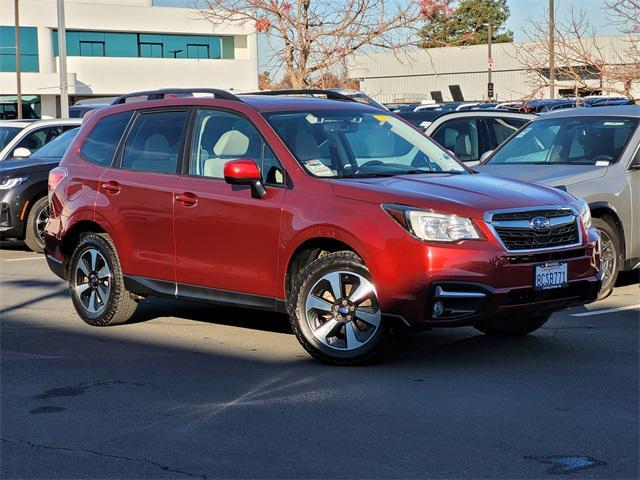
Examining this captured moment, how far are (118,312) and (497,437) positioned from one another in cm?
Result: 444

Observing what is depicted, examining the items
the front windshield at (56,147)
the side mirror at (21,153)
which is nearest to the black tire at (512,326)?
the front windshield at (56,147)

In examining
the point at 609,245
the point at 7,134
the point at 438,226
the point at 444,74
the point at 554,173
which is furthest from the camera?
the point at 444,74

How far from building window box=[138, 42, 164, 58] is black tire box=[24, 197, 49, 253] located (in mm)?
53398

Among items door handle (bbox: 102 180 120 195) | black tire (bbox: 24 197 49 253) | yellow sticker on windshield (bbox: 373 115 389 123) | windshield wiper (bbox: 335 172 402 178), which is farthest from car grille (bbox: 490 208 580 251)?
black tire (bbox: 24 197 49 253)

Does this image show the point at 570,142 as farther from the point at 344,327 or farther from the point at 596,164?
the point at 344,327

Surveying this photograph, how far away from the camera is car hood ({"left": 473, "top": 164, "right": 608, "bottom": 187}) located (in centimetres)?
1076

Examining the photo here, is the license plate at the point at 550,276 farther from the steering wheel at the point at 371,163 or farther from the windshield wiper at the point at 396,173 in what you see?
the steering wheel at the point at 371,163

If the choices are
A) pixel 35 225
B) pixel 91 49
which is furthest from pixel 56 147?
pixel 91 49

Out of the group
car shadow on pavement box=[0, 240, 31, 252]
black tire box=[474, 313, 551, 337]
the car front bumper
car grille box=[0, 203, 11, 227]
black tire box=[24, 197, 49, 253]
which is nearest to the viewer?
the car front bumper

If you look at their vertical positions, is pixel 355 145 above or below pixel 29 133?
below

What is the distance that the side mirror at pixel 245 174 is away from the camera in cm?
809

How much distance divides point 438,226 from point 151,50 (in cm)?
6239

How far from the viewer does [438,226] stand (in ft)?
24.4

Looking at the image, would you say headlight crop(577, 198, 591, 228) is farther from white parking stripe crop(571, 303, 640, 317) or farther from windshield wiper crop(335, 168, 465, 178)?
white parking stripe crop(571, 303, 640, 317)
